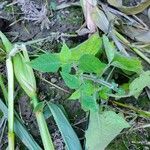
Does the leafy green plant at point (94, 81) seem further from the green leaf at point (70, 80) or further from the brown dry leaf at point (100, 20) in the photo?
the brown dry leaf at point (100, 20)

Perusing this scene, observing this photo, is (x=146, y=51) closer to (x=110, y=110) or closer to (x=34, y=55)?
(x=110, y=110)

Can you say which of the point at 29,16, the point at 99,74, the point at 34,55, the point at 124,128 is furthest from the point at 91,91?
the point at 29,16

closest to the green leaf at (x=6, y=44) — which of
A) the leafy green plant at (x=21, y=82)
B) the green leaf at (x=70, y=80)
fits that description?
the leafy green plant at (x=21, y=82)

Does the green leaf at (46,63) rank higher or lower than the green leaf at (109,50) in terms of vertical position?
higher

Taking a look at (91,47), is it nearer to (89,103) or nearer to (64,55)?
(64,55)

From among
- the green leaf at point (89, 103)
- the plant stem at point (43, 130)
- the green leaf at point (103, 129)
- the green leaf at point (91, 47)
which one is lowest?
the green leaf at point (103, 129)

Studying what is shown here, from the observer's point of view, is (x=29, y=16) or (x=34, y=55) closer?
(x=34, y=55)

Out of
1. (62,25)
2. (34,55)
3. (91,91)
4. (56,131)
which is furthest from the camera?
(62,25)
